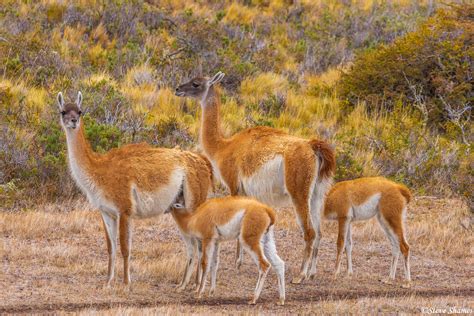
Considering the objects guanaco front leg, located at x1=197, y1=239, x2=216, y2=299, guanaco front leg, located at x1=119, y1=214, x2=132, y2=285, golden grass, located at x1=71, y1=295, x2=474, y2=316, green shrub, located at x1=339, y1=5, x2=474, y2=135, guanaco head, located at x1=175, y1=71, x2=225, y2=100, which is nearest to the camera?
golden grass, located at x1=71, y1=295, x2=474, y2=316

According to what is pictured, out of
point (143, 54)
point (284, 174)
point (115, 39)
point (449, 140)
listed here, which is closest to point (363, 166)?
point (449, 140)

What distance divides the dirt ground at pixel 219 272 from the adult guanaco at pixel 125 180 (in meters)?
0.69

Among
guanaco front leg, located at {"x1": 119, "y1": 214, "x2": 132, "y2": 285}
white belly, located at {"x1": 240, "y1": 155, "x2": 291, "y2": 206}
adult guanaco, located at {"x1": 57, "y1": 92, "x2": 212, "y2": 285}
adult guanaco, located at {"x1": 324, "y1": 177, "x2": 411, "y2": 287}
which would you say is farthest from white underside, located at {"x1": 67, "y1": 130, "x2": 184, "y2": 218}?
adult guanaco, located at {"x1": 324, "y1": 177, "x2": 411, "y2": 287}

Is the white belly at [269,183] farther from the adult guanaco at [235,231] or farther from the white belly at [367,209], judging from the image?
the adult guanaco at [235,231]

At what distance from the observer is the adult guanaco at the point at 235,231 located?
825 centimetres

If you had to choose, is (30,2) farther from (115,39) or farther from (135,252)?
(135,252)

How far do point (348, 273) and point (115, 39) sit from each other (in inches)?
497

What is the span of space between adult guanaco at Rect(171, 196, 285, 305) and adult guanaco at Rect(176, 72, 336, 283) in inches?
40.5

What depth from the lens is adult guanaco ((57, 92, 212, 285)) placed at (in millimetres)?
8797

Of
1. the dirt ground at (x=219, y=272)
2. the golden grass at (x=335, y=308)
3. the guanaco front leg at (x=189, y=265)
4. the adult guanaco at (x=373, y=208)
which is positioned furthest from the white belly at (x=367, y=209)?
the guanaco front leg at (x=189, y=265)

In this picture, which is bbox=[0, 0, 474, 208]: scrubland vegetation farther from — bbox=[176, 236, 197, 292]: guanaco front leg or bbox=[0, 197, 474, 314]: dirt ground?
bbox=[176, 236, 197, 292]: guanaco front leg

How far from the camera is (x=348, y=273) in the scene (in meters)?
9.88

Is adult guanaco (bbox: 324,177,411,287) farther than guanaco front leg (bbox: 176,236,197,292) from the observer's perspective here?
Yes

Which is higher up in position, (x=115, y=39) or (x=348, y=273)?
(x=115, y=39)
